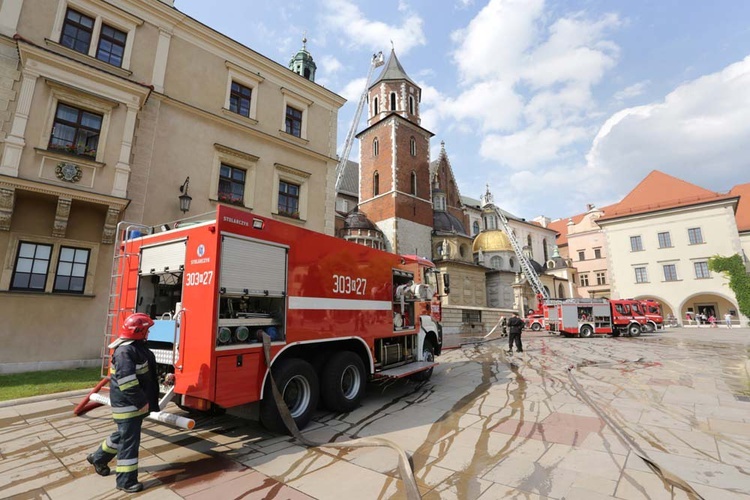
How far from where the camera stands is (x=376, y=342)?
7.43 metres

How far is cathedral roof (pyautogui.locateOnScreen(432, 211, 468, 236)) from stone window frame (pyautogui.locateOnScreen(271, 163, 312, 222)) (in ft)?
83.5

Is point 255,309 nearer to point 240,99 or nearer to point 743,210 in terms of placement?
point 240,99

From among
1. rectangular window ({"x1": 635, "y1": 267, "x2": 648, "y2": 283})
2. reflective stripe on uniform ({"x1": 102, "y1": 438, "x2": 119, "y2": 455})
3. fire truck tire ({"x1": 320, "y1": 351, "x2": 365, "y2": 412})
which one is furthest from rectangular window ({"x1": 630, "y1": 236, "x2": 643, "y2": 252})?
reflective stripe on uniform ({"x1": 102, "y1": 438, "x2": 119, "y2": 455})

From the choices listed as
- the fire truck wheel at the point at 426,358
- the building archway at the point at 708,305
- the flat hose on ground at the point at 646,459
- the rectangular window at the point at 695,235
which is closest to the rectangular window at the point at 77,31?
the fire truck wheel at the point at 426,358

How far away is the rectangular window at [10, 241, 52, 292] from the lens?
9.57 metres

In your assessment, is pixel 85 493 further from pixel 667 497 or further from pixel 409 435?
pixel 667 497

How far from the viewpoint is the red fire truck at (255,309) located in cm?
446

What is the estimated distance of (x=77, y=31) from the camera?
1134 centimetres

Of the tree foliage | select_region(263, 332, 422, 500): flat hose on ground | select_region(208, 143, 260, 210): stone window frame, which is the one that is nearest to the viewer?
select_region(263, 332, 422, 500): flat hose on ground

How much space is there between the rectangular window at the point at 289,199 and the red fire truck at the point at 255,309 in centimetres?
950

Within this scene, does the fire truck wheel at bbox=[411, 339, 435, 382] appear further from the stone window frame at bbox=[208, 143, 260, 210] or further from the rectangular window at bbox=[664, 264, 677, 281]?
the rectangular window at bbox=[664, 264, 677, 281]

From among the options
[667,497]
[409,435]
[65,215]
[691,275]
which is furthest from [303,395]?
[691,275]

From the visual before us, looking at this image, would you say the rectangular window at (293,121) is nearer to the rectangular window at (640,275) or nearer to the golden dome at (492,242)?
the golden dome at (492,242)

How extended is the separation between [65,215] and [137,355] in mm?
8906
